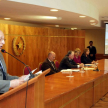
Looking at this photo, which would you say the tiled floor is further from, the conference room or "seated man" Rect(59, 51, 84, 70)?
"seated man" Rect(59, 51, 84, 70)

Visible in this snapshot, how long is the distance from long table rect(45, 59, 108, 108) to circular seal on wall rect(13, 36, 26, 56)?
2240 millimetres

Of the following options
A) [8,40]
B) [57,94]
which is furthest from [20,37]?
[57,94]

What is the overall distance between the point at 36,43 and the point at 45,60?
6.97 feet

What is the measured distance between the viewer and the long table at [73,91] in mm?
3354

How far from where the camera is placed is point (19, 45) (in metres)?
7.24

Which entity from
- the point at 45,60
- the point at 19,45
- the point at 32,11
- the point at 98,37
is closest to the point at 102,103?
the point at 45,60

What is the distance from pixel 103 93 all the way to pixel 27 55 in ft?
8.91

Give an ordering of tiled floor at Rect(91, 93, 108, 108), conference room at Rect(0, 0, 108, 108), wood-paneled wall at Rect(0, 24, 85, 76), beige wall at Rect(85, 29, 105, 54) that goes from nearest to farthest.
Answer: conference room at Rect(0, 0, 108, 108), tiled floor at Rect(91, 93, 108, 108), wood-paneled wall at Rect(0, 24, 85, 76), beige wall at Rect(85, 29, 105, 54)

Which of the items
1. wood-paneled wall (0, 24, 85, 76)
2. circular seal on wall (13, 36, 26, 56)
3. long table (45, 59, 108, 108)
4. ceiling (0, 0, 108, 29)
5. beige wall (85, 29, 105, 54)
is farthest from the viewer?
beige wall (85, 29, 105, 54)

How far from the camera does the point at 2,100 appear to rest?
242 centimetres

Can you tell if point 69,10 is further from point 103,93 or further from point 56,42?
point 56,42

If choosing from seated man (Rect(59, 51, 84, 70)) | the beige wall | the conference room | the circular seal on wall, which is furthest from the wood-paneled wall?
the beige wall

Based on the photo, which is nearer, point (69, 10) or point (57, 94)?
point (57, 94)

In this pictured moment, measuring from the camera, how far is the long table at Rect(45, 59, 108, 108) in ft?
11.0
